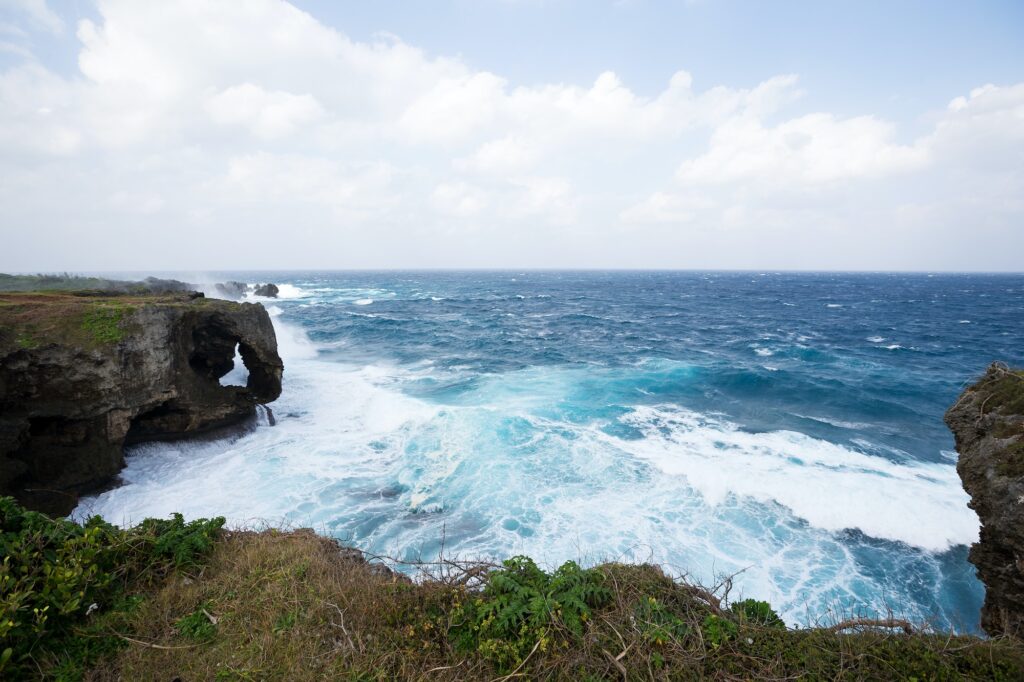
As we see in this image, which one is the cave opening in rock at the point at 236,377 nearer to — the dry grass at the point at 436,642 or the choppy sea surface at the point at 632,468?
the choppy sea surface at the point at 632,468

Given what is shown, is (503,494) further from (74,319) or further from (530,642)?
(74,319)

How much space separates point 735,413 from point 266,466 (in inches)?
808

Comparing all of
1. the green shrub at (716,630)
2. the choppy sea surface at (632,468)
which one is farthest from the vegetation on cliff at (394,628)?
the choppy sea surface at (632,468)

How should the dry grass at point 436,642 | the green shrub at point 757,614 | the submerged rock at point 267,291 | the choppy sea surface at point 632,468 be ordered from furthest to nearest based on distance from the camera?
the submerged rock at point 267,291 → the choppy sea surface at point 632,468 → the green shrub at point 757,614 → the dry grass at point 436,642

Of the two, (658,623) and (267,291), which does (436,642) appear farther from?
(267,291)

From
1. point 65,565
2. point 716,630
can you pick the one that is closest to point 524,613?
point 716,630

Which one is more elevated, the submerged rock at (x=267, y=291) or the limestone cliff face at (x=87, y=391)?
the submerged rock at (x=267, y=291)

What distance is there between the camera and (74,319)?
44.9 feet

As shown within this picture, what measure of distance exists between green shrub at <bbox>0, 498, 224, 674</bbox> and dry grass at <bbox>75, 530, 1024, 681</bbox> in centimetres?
52

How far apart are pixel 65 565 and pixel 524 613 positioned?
5.52 metres

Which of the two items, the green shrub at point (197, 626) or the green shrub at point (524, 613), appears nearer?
the green shrub at point (524, 613)

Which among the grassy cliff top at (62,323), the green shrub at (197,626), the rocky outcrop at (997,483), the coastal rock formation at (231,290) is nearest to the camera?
the green shrub at (197,626)

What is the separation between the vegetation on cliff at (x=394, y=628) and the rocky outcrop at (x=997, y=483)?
121 inches

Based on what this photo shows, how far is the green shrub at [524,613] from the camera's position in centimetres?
432
